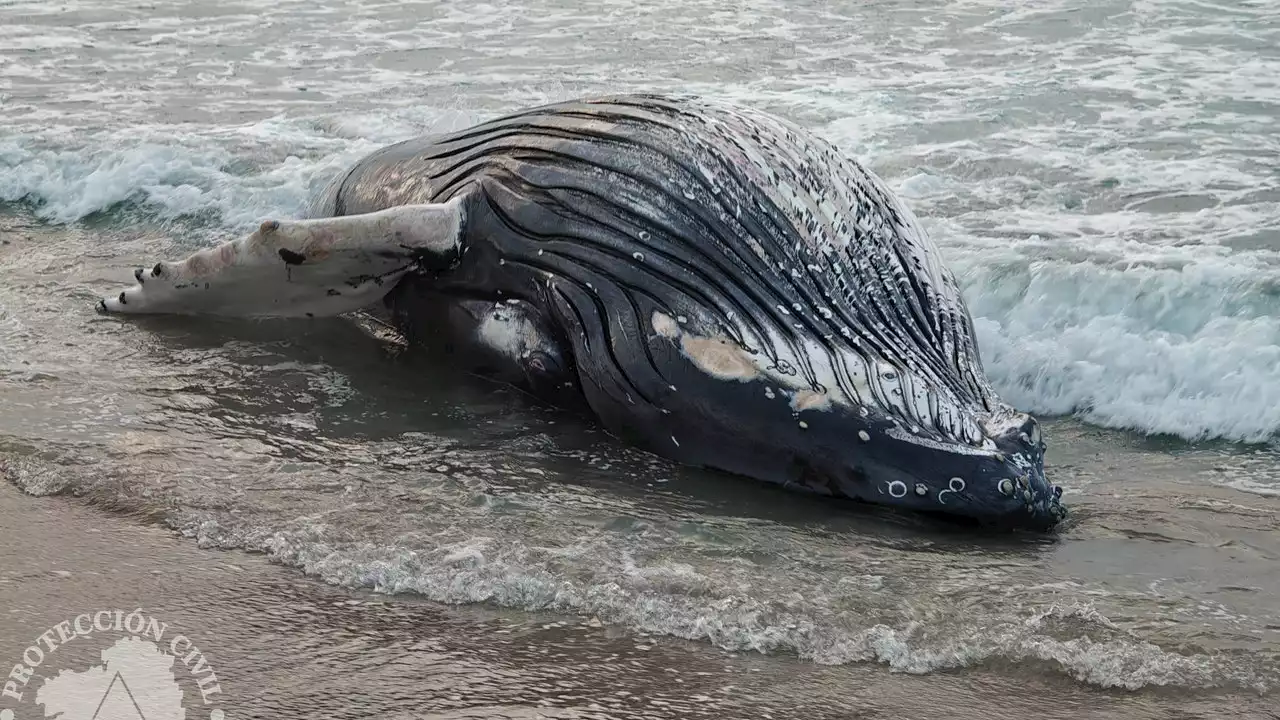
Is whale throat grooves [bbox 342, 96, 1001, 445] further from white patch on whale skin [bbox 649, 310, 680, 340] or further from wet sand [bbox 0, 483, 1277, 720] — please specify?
wet sand [bbox 0, 483, 1277, 720]

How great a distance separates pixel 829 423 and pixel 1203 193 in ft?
18.0

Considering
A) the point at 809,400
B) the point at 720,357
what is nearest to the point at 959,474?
the point at 809,400

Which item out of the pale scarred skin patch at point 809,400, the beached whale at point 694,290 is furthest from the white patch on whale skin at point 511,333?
the pale scarred skin patch at point 809,400

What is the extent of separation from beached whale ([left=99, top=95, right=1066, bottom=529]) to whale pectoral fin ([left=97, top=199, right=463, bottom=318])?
0.01 metres

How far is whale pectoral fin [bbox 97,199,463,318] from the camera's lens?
7219 millimetres

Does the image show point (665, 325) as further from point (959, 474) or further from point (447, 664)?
point (447, 664)

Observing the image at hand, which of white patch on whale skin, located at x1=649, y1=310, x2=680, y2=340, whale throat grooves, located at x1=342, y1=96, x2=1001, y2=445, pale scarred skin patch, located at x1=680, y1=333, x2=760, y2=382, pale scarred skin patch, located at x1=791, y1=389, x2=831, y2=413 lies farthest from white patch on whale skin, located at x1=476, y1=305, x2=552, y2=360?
pale scarred skin patch, located at x1=791, y1=389, x2=831, y2=413

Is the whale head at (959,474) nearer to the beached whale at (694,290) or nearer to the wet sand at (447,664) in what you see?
the beached whale at (694,290)

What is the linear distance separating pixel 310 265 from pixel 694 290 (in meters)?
2.16

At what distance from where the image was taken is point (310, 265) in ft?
24.5

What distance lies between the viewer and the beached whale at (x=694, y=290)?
6.16m

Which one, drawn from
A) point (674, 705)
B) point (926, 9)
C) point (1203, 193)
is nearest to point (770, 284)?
point (674, 705)

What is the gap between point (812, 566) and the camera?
562 cm

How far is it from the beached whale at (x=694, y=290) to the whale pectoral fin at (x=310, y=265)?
0.01m
